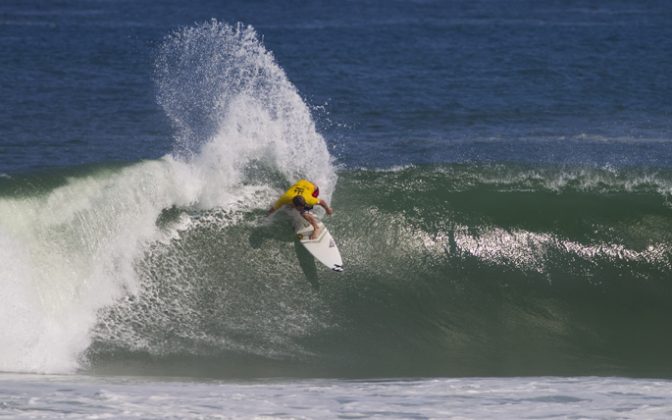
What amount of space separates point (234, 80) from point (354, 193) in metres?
3.35

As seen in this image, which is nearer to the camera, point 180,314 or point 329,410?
point 329,410

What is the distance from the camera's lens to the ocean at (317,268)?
51.9ft

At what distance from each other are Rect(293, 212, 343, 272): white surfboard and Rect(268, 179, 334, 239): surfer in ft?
0.26

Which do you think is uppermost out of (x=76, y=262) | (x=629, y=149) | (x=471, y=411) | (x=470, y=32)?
(x=470, y=32)

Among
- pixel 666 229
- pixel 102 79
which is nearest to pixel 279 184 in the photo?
pixel 666 229

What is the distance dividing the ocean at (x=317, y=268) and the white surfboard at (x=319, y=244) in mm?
241

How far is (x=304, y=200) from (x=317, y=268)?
109 cm

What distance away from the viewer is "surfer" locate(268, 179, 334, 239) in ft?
64.5

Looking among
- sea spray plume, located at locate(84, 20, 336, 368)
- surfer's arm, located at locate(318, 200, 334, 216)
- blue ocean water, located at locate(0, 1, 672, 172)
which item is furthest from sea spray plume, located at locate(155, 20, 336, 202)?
blue ocean water, located at locate(0, 1, 672, 172)

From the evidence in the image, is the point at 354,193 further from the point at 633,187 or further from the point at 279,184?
the point at 633,187

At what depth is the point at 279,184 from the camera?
2170 cm

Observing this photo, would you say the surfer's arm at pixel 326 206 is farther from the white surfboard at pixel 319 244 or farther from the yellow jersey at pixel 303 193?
the white surfboard at pixel 319 244

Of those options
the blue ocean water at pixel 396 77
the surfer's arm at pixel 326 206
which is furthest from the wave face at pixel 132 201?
the blue ocean water at pixel 396 77

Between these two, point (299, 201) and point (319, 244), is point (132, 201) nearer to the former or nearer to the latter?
point (299, 201)
